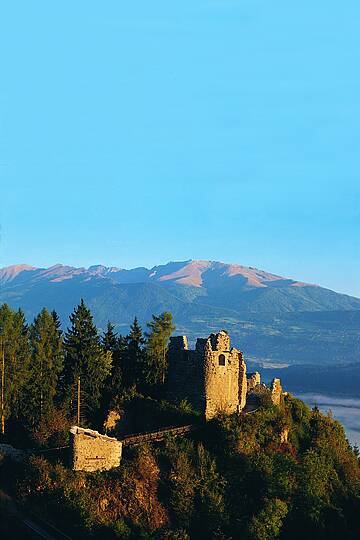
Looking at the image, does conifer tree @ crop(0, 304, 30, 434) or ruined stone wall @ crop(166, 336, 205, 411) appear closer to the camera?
ruined stone wall @ crop(166, 336, 205, 411)

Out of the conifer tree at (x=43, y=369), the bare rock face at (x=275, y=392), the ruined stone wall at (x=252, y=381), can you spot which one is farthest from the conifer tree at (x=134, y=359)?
the bare rock face at (x=275, y=392)

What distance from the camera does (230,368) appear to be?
61.9 meters

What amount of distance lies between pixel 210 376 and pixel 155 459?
34.0 ft

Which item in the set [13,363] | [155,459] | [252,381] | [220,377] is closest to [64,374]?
[13,363]

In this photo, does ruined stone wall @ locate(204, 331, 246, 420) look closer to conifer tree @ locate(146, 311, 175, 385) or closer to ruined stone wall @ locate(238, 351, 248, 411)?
ruined stone wall @ locate(238, 351, 248, 411)

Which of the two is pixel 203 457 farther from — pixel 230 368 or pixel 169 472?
pixel 230 368

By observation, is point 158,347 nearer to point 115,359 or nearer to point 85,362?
point 115,359

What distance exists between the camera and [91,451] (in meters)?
49.9

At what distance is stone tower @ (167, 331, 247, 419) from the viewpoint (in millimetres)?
59969

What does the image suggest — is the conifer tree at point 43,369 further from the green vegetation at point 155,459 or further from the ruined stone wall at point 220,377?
the ruined stone wall at point 220,377

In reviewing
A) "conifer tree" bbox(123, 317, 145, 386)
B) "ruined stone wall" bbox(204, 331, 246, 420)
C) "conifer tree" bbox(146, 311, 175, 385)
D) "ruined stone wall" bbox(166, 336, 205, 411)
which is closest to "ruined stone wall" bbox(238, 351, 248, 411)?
"ruined stone wall" bbox(204, 331, 246, 420)

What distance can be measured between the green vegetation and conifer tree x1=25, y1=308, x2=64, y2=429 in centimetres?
11

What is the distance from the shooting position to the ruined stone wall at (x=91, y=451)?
→ 49.6 m

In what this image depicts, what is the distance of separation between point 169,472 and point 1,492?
12.7 m
